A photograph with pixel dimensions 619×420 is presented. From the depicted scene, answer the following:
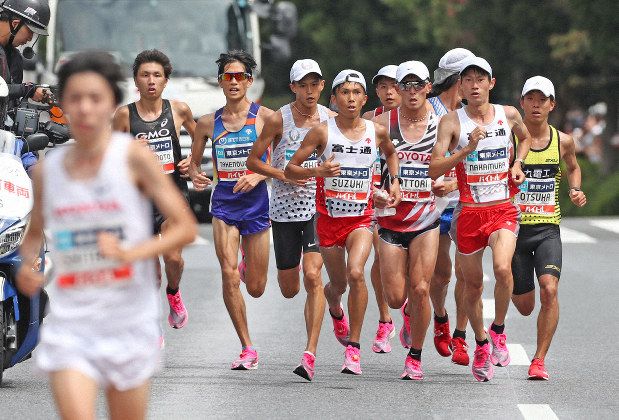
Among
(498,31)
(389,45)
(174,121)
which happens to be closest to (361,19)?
(389,45)

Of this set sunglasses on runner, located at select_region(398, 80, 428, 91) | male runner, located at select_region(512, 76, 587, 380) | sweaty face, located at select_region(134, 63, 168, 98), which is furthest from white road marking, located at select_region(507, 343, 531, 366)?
sweaty face, located at select_region(134, 63, 168, 98)

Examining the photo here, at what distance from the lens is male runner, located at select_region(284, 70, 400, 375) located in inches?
444

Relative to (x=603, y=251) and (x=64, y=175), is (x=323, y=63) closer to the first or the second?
(x=603, y=251)

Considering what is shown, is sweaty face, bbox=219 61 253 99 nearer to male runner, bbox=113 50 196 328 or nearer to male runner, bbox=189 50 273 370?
male runner, bbox=189 50 273 370

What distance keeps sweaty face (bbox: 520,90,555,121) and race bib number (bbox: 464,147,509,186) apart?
452 millimetres

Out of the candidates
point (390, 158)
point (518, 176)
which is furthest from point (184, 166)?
Result: point (518, 176)

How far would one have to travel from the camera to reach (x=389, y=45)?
5284 centimetres

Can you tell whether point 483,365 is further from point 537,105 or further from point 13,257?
point 13,257

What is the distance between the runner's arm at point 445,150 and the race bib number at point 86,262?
4774mm

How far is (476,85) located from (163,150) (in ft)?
7.14

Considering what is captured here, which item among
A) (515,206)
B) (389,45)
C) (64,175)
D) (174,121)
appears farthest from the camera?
(389,45)

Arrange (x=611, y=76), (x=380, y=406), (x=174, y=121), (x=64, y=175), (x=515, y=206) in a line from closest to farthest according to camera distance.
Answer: (x=64, y=175), (x=380, y=406), (x=515, y=206), (x=174, y=121), (x=611, y=76)

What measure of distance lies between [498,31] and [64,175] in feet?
113

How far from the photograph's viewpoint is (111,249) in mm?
6172
